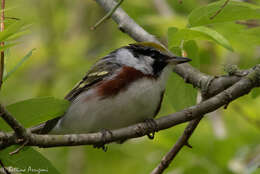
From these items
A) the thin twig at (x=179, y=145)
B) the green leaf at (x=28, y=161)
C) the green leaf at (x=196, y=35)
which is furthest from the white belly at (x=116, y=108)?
the green leaf at (x=28, y=161)

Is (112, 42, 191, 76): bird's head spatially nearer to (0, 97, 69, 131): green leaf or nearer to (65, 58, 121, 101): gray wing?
(65, 58, 121, 101): gray wing

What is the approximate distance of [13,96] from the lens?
21.1 ft

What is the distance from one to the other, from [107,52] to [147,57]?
608mm

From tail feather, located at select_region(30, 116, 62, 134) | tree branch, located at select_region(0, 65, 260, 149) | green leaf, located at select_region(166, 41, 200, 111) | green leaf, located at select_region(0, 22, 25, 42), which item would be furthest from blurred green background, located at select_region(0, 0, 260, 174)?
green leaf, located at select_region(0, 22, 25, 42)

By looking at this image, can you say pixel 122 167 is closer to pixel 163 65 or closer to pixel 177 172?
pixel 177 172

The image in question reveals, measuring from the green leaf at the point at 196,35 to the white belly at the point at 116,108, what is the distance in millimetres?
762

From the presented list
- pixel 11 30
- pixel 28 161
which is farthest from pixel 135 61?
pixel 11 30

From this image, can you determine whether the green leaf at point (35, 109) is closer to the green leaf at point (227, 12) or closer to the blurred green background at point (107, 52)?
the green leaf at point (227, 12)

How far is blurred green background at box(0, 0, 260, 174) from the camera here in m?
4.40

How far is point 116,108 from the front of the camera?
3637mm

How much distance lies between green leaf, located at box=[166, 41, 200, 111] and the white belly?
33 centimetres

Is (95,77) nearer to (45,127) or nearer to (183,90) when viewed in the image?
(45,127)

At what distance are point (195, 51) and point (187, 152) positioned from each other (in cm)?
150

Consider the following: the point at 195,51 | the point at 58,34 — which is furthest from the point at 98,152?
the point at 195,51
